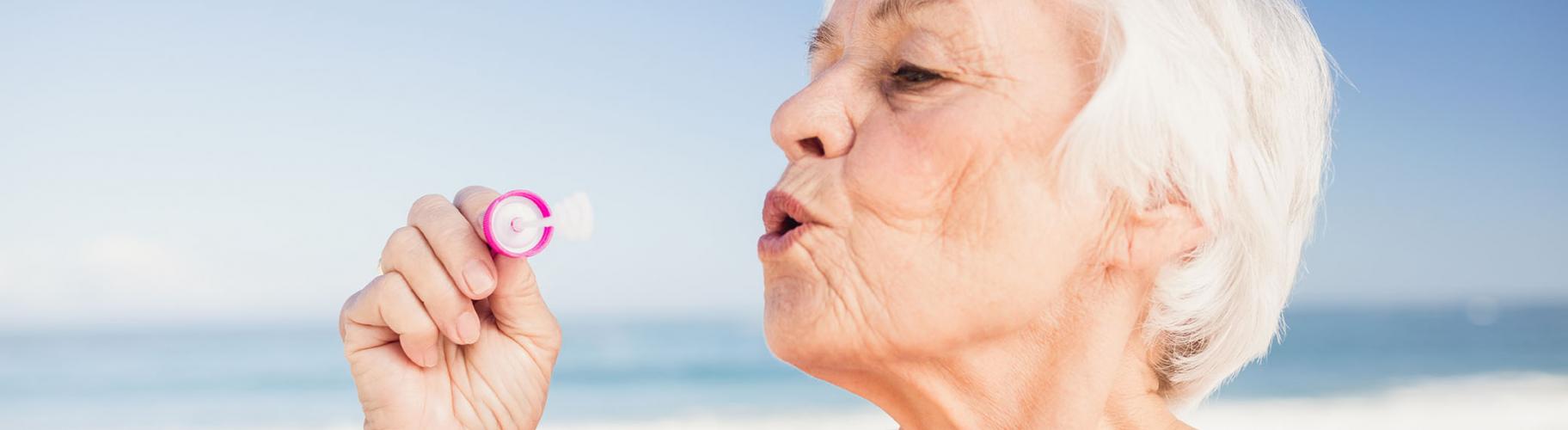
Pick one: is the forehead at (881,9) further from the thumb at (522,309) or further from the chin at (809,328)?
the thumb at (522,309)

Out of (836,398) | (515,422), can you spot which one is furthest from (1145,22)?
(836,398)

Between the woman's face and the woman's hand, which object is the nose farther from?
the woman's hand

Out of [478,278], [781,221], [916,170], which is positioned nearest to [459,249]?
[478,278]

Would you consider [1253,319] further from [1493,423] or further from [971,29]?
[1493,423]

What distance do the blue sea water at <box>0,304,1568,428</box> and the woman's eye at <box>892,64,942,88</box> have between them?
1035cm

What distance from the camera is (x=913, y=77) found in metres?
1.47

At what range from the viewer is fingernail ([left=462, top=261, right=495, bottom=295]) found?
4.73 ft

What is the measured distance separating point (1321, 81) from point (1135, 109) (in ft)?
2.02

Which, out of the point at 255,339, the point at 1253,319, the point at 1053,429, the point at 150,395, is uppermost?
the point at 255,339

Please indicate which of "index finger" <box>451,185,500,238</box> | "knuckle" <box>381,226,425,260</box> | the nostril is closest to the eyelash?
the nostril

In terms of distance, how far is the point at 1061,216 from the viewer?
1388 mm

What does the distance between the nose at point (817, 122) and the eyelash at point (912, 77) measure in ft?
0.24

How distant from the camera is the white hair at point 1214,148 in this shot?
1.38 metres

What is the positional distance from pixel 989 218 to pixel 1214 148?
344 mm
